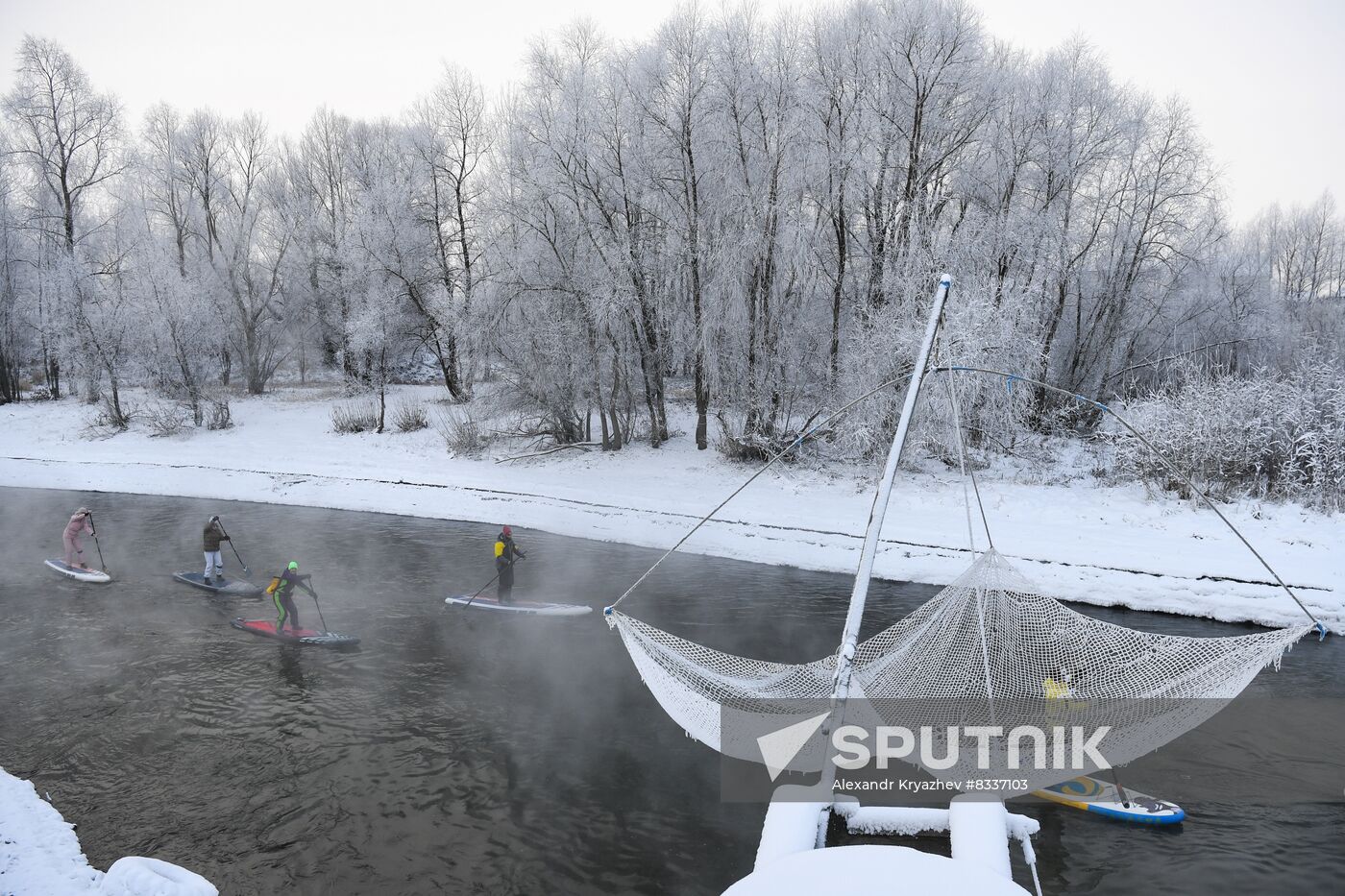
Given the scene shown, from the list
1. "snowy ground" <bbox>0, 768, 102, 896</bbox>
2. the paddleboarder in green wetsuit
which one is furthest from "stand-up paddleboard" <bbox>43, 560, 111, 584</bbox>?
"snowy ground" <bbox>0, 768, 102, 896</bbox>

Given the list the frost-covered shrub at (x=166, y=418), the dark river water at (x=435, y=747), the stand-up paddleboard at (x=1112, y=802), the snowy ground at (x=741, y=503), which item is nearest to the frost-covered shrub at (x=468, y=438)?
the snowy ground at (x=741, y=503)

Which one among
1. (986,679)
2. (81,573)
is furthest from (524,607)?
(81,573)

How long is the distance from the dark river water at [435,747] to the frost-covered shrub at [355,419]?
56.1 feet

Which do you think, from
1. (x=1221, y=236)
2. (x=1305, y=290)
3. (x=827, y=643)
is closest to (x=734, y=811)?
(x=827, y=643)

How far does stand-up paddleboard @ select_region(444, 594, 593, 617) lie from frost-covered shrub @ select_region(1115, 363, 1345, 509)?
17.0 m

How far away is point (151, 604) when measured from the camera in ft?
52.7

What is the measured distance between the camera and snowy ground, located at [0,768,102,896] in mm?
7336

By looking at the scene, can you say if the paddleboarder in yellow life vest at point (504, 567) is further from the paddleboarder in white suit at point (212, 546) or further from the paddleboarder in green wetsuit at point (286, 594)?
the paddleboarder in white suit at point (212, 546)

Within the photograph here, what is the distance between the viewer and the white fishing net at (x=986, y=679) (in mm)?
8883

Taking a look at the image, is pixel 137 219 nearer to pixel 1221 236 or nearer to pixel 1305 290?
pixel 1221 236

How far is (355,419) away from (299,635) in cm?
2343

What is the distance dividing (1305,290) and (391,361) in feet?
212

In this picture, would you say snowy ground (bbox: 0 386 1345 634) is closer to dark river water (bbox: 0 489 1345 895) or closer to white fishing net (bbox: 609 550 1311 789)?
dark river water (bbox: 0 489 1345 895)

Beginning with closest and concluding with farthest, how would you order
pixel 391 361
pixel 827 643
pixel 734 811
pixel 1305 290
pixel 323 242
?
pixel 734 811, pixel 827 643, pixel 391 361, pixel 323 242, pixel 1305 290
